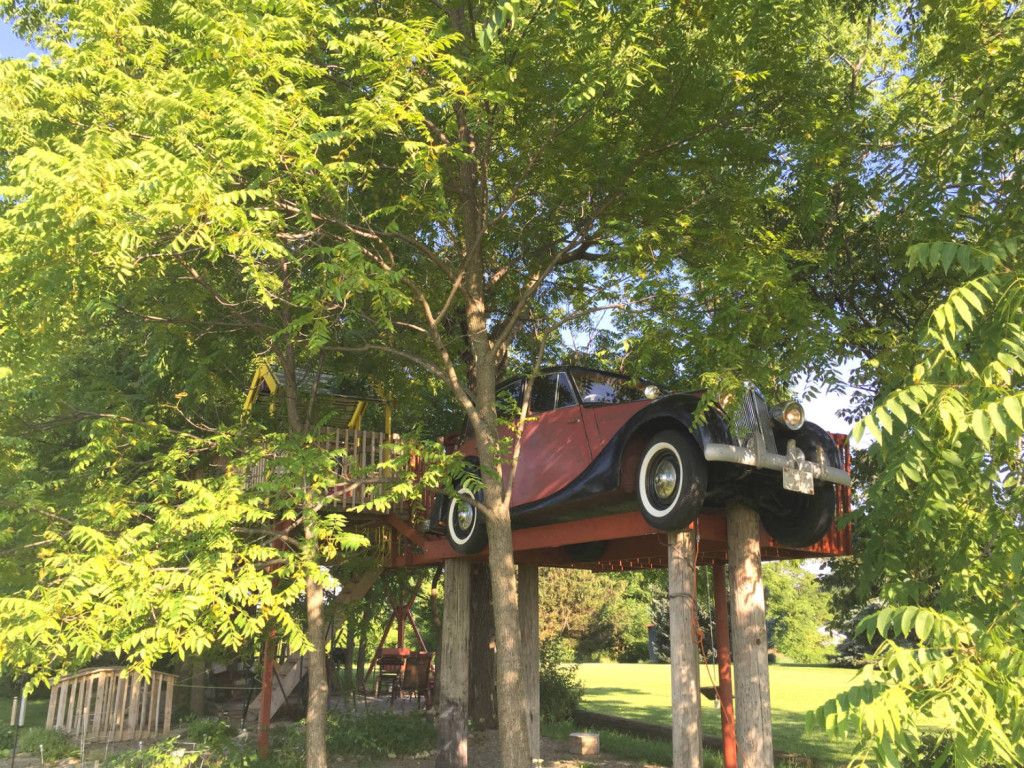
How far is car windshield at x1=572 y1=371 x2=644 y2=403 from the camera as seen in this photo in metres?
9.38

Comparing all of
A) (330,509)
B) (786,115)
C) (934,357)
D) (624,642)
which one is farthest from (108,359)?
(624,642)

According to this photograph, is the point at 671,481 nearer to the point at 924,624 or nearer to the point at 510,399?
the point at 510,399

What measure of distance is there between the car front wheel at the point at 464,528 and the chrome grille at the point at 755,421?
12.2 feet

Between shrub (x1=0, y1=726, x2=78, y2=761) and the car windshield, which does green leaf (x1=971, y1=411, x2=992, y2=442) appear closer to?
the car windshield

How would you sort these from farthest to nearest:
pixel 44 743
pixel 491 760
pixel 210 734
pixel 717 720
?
pixel 717 720
pixel 44 743
pixel 210 734
pixel 491 760

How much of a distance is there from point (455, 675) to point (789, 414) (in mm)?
6119

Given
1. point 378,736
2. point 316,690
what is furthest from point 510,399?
point 378,736

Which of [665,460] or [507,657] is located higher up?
[665,460]

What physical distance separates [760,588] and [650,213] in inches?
175

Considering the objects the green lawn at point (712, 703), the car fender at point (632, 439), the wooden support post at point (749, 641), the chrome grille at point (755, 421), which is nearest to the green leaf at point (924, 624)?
the car fender at point (632, 439)

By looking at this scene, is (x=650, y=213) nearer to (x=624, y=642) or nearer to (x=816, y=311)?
(x=816, y=311)

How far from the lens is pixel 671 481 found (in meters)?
7.29

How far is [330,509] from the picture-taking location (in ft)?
39.5

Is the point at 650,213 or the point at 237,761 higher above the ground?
the point at 650,213
